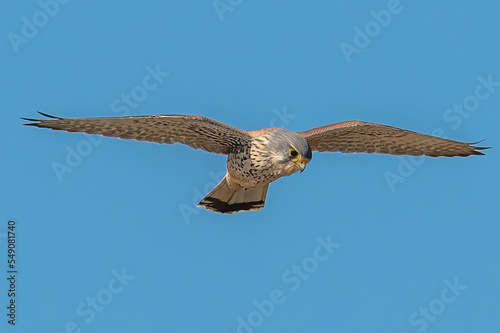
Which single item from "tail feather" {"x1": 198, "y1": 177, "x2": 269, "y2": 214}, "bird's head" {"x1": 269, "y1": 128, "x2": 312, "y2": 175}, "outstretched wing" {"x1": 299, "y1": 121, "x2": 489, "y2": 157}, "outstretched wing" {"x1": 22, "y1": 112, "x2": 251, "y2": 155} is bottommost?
"tail feather" {"x1": 198, "y1": 177, "x2": 269, "y2": 214}

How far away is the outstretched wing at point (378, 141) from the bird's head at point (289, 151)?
98cm

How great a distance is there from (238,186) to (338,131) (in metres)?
1.73

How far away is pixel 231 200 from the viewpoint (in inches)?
551

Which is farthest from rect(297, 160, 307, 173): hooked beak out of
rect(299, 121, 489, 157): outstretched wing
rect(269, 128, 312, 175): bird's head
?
rect(299, 121, 489, 157): outstretched wing

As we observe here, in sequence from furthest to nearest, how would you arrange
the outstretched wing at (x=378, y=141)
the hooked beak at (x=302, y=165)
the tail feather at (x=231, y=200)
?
the tail feather at (x=231, y=200), the outstretched wing at (x=378, y=141), the hooked beak at (x=302, y=165)

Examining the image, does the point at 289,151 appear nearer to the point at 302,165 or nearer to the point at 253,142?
the point at 302,165

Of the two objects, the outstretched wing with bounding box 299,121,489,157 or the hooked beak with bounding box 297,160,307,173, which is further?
the outstretched wing with bounding box 299,121,489,157

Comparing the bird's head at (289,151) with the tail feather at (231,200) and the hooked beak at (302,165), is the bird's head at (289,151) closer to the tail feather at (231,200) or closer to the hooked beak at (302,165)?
the hooked beak at (302,165)

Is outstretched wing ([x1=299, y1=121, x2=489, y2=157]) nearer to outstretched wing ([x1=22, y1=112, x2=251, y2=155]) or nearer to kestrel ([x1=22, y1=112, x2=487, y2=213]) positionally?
kestrel ([x1=22, y1=112, x2=487, y2=213])

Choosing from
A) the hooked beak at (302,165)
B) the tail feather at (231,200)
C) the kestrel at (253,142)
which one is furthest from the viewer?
the tail feather at (231,200)

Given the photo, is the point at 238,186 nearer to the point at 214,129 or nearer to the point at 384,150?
the point at 214,129

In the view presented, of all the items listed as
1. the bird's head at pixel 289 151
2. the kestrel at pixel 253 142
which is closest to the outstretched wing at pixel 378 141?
the kestrel at pixel 253 142

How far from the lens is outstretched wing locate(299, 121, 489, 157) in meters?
13.0

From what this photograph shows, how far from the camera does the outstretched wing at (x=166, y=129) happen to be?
11.8 meters
